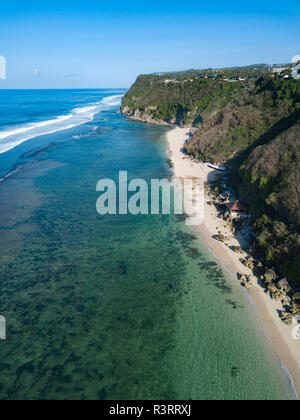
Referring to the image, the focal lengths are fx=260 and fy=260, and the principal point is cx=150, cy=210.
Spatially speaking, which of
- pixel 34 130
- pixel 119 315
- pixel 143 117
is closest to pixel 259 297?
pixel 119 315

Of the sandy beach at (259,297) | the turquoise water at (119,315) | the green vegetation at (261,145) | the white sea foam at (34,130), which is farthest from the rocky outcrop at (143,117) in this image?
the turquoise water at (119,315)

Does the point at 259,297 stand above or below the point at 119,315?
above

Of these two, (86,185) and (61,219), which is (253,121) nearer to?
(86,185)

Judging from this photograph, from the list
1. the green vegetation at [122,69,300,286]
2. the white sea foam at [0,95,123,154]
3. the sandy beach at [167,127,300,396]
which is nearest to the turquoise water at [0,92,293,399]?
the sandy beach at [167,127,300,396]

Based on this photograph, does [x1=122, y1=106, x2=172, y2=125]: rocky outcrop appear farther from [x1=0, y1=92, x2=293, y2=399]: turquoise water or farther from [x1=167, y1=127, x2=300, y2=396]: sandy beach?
[x1=0, y1=92, x2=293, y2=399]: turquoise water

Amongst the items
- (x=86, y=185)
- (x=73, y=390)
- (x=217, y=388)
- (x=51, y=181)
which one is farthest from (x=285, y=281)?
(x=51, y=181)

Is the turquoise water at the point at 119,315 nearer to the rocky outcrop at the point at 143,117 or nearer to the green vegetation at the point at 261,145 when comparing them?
the green vegetation at the point at 261,145

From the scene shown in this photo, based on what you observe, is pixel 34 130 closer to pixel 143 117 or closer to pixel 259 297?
pixel 143 117
